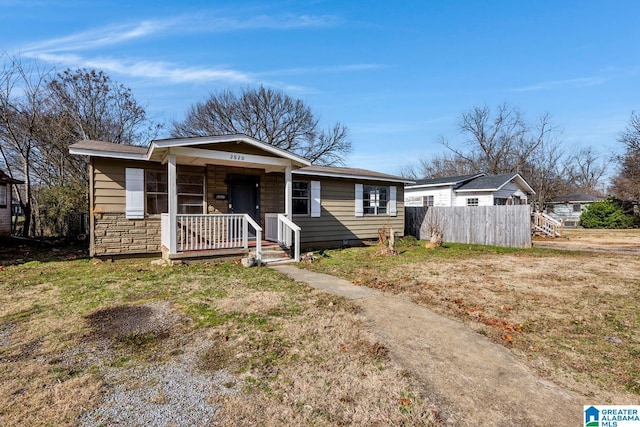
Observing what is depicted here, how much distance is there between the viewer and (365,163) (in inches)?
1227

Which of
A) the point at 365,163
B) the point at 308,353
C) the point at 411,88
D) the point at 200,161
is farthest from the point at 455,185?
the point at 308,353

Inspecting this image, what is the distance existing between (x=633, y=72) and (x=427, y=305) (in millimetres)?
18292

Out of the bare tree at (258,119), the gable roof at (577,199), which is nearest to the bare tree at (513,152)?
the gable roof at (577,199)

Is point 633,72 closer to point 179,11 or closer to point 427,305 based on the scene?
point 427,305

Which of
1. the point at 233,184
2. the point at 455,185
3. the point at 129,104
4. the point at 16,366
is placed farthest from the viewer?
the point at 455,185

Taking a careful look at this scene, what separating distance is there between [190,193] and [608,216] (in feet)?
94.7

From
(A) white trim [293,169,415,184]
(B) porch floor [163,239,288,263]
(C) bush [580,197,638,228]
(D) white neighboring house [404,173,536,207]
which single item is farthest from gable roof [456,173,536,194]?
(B) porch floor [163,239,288,263]

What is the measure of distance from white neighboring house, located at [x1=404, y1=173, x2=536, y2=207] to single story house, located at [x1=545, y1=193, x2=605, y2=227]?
10.4 m

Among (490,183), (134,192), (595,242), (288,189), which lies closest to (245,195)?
(288,189)

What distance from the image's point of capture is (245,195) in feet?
33.1

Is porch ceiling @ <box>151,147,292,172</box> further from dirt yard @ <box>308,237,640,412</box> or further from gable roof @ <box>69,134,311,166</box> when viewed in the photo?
dirt yard @ <box>308,237,640,412</box>

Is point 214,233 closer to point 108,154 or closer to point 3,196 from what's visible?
point 108,154

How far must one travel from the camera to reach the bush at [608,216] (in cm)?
2316

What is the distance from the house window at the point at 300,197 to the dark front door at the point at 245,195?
1414mm
